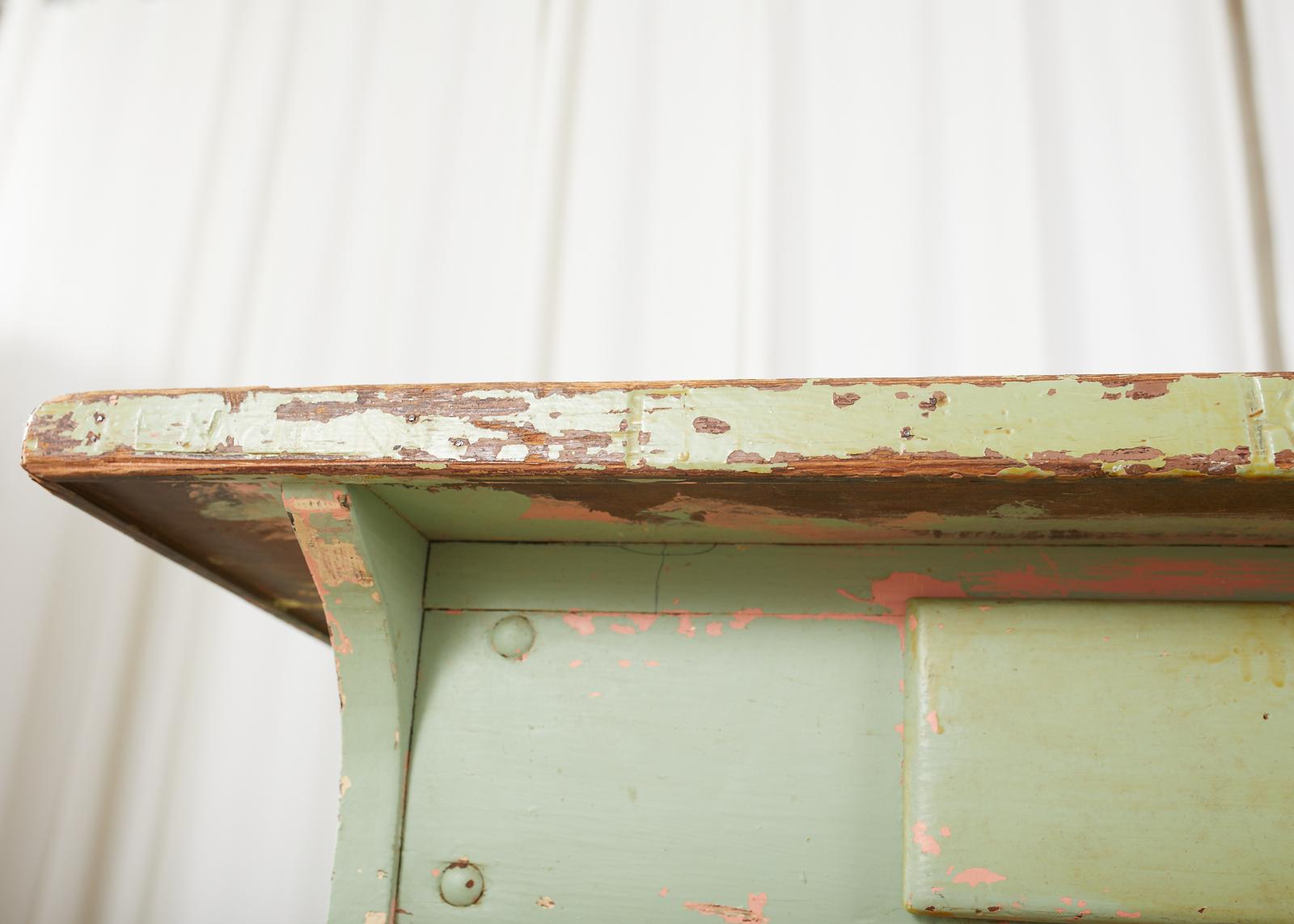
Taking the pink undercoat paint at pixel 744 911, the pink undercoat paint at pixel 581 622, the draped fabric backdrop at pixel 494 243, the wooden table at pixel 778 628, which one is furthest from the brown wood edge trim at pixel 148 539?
the draped fabric backdrop at pixel 494 243

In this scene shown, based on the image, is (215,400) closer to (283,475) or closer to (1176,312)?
(283,475)

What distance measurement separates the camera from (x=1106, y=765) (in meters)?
0.44

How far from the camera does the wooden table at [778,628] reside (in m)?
0.40

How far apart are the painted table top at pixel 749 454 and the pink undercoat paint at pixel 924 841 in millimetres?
142

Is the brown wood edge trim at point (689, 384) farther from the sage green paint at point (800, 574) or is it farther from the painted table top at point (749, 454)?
the sage green paint at point (800, 574)

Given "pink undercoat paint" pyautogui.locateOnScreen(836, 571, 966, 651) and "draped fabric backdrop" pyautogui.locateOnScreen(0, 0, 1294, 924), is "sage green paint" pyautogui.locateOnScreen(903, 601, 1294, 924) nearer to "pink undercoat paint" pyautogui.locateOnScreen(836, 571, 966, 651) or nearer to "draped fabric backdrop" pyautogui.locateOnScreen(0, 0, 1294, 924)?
"pink undercoat paint" pyautogui.locateOnScreen(836, 571, 966, 651)

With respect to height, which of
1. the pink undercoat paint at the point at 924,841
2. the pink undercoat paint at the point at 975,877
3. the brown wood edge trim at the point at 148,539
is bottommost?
the pink undercoat paint at the point at 975,877

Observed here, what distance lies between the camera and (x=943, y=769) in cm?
45

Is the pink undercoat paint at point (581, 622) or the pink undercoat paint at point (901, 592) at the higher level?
the pink undercoat paint at point (901, 592)

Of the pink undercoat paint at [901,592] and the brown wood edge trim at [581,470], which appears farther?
the pink undercoat paint at [901,592]

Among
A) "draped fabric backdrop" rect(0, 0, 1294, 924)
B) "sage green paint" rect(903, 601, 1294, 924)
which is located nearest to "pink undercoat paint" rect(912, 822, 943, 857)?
"sage green paint" rect(903, 601, 1294, 924)

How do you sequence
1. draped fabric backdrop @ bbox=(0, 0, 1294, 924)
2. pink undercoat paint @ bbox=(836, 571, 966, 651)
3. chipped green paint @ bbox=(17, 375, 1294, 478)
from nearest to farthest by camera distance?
chipped green paint @ bbox=(17, 375, 1294, 478), pink undercoat paint @ bbox=(836, 571, 966, 651), draped fabric backdrop @ bbox=(0, 0, 1294, 924)

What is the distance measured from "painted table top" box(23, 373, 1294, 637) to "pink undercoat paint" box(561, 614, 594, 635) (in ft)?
0.19

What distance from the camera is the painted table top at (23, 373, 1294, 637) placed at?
38cm
